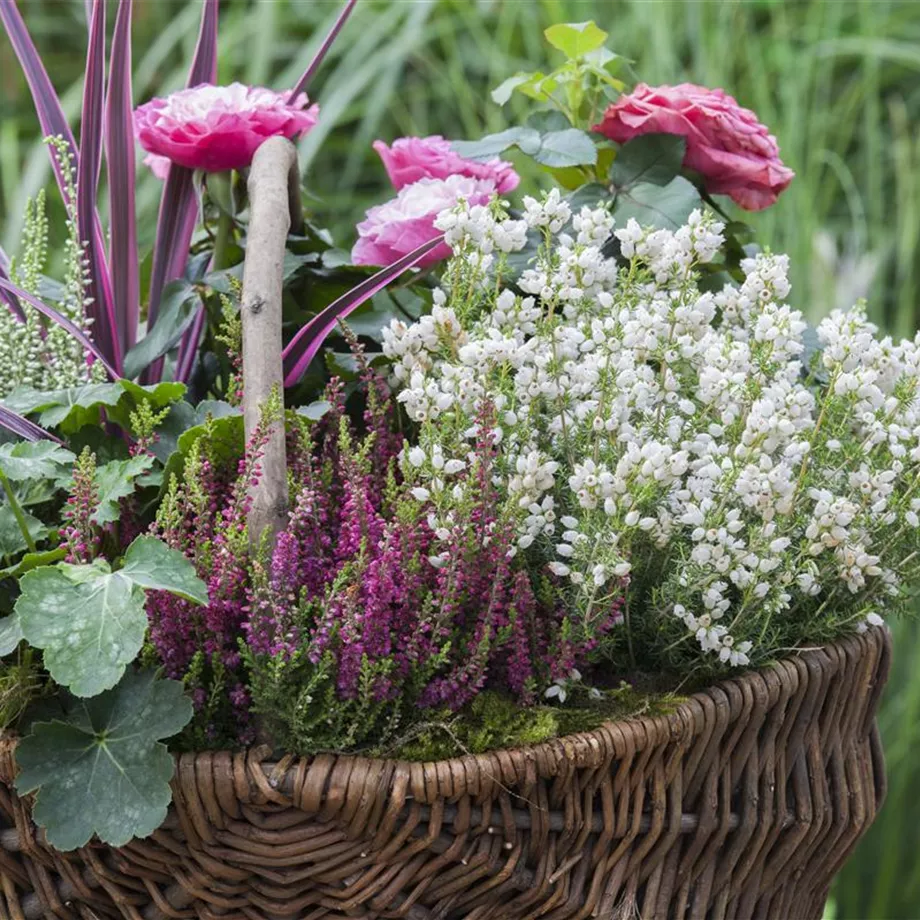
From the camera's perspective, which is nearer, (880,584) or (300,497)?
(300,497)

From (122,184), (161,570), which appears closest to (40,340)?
(122,184)

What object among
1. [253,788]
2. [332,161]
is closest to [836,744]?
[253,788]

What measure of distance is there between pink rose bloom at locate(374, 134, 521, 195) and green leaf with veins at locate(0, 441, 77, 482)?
0.48 m

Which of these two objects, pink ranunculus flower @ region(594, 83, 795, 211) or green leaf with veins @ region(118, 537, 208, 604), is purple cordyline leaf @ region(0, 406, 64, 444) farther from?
pink ranunculus flower @ region(594, 83, 795, 211)

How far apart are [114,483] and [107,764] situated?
19 cm

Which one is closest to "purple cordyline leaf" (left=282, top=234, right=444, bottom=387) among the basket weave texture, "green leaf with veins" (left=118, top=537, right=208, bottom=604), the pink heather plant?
the pink heather plant

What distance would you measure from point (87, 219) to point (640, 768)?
0.71 metres

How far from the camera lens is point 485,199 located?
113 cm

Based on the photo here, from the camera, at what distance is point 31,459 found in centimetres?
79

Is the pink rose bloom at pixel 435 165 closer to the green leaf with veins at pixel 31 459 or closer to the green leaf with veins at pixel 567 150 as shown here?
the green leaf with veins at pixel 567 150

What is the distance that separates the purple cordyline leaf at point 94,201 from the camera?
1069mm

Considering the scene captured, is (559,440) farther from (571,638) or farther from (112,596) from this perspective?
(112,596)

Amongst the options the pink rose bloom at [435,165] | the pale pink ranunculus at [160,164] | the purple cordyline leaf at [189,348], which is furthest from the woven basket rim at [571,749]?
the pale pink ranunculus at [160,164]

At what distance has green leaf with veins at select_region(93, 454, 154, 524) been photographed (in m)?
0.77
